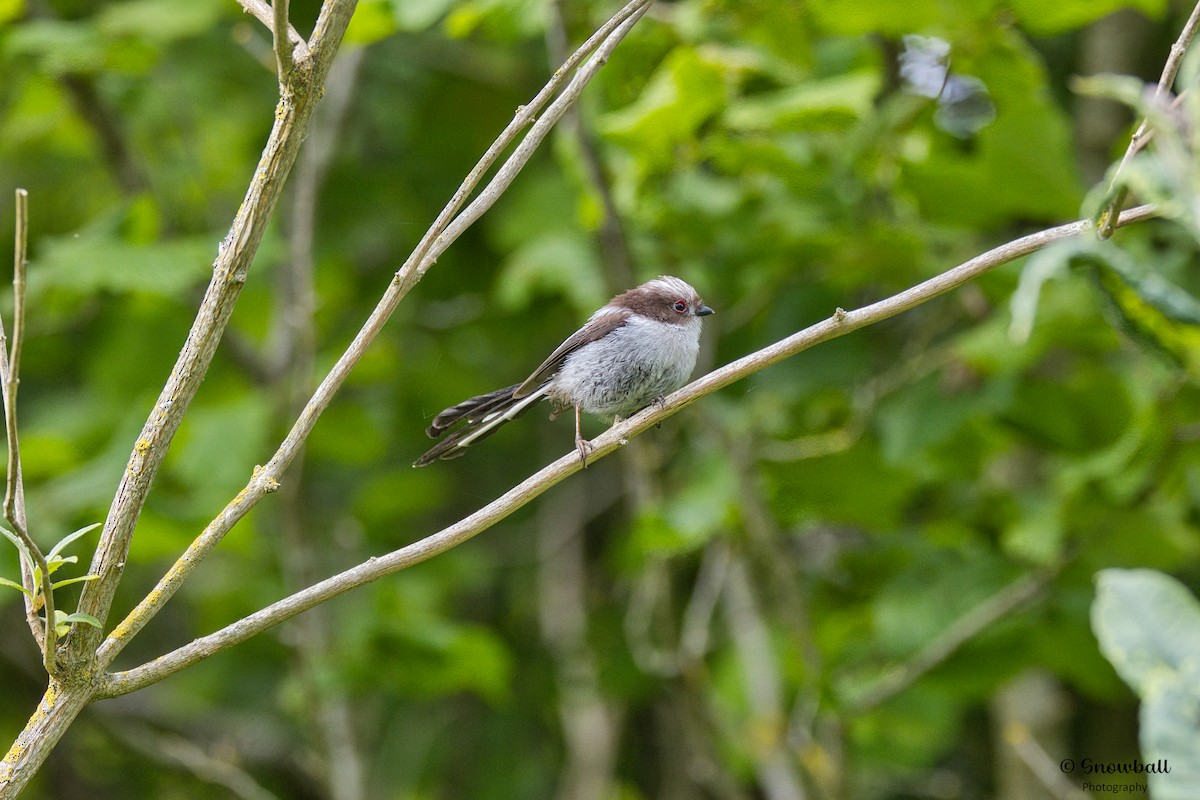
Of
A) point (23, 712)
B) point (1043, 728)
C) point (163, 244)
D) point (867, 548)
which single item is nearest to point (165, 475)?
point (163, 244)

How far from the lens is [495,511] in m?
2.25

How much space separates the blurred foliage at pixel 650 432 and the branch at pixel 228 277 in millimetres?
1499

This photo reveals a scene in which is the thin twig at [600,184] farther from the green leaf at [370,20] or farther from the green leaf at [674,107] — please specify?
the green leaf at [370,20]

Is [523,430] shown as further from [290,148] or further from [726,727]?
[290,148]

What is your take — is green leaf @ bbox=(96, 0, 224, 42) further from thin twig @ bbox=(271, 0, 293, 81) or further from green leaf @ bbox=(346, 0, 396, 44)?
thin twig @ bbox=(271, 0, 293, 81)

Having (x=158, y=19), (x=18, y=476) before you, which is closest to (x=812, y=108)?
(x=18, y=476)

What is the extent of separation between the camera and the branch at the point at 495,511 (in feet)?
6.70

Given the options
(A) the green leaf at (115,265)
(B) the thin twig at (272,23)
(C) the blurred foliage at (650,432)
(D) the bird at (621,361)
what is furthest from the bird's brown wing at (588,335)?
(B) the thin twig at (272,23)

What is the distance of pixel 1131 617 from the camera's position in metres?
1.96

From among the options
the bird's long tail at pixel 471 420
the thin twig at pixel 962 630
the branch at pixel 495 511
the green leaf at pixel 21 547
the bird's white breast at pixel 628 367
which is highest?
the green leaf at pixel 21 547

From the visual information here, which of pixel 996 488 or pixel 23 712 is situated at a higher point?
pixel 996 488

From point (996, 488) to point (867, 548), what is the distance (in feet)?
2.14

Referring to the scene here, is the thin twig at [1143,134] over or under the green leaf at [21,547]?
under

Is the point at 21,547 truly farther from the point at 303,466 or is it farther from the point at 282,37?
the point at 303,466
